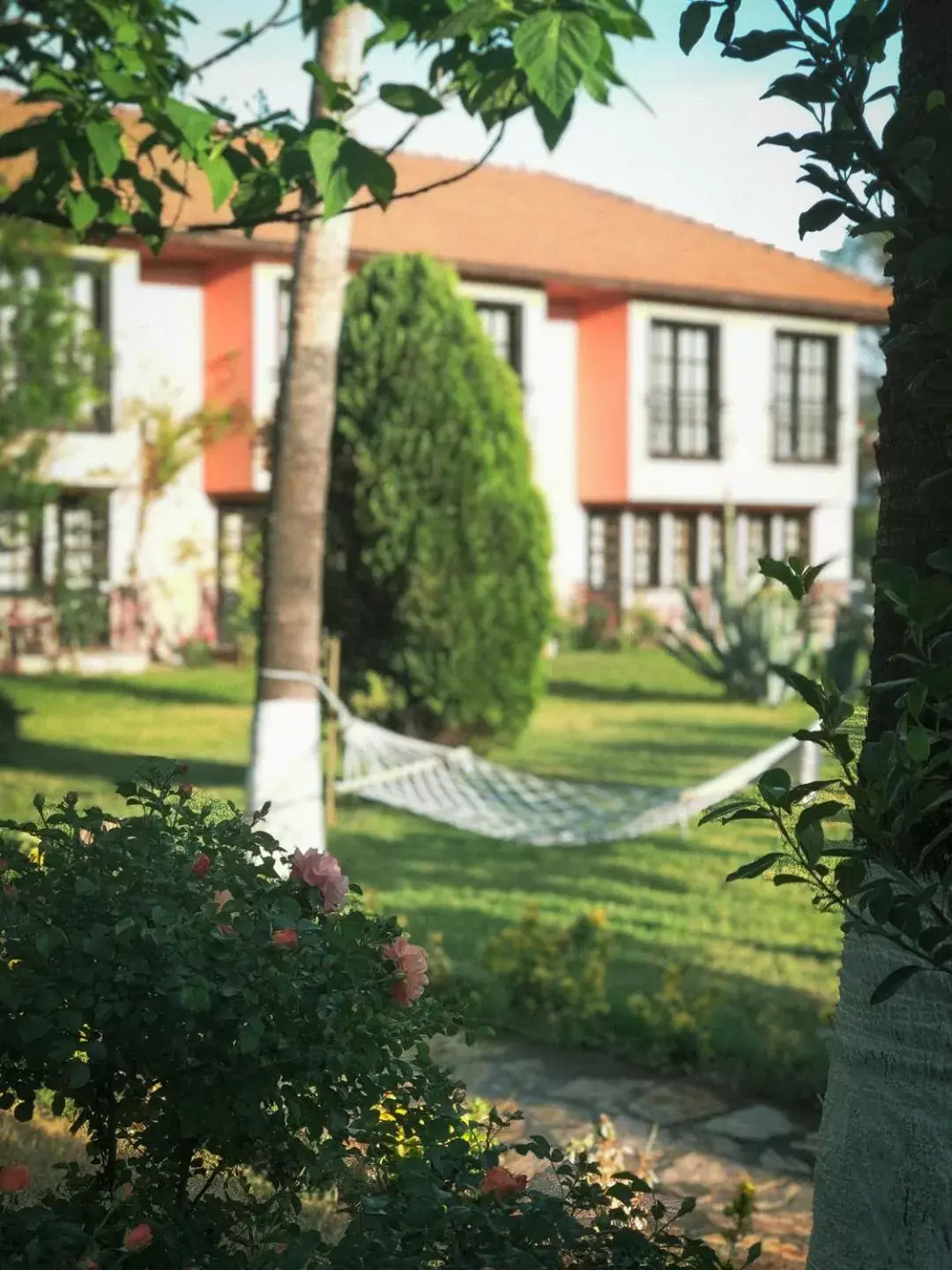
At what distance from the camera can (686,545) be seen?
25.3m

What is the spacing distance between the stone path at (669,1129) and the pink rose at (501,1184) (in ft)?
4.77

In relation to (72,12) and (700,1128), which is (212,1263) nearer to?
(700,1128)

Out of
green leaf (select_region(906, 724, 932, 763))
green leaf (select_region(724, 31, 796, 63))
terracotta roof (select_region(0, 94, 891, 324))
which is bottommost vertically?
green leaf (select_region(906, 724, 932, 763))

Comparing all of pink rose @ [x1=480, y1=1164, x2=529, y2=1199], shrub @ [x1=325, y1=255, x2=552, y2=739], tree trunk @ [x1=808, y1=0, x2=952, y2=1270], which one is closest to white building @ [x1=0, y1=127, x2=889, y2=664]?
shrub @ [x1=325, y1=255, x2=552, y2=739]

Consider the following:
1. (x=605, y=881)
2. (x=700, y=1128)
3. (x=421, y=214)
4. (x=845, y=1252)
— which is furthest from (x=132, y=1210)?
(x=421, y=214)

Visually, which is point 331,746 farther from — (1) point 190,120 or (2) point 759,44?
(2) point 759,44

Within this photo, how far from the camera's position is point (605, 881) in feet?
27.3

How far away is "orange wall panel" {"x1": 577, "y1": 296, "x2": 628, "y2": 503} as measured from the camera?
935 inches

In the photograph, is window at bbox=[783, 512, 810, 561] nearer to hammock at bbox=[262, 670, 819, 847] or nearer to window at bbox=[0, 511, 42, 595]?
window at bbox=[0, 511, 42, 595]

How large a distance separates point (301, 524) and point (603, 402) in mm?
17060

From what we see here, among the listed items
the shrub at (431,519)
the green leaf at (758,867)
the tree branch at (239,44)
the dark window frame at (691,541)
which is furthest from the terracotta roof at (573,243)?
the green leaf at (758,867)

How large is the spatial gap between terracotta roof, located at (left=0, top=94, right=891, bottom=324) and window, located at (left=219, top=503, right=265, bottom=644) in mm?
3621

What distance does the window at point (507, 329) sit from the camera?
22.5 metres

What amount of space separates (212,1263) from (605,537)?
73.8 feet
